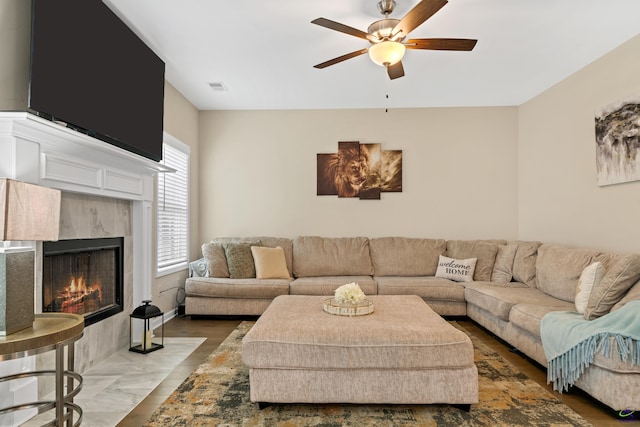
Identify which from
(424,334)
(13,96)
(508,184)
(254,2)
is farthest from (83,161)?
(508,184)

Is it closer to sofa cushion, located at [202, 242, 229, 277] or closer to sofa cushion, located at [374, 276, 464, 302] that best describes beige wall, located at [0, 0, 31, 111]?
sofa cushion, located at [202, 242, 229, 277]

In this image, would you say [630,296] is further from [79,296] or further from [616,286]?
[79,296]

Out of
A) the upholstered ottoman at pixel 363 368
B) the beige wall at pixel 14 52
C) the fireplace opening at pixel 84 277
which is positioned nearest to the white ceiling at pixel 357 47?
the beige wall at pixel 14 52

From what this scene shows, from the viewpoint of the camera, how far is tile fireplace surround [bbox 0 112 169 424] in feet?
6.82

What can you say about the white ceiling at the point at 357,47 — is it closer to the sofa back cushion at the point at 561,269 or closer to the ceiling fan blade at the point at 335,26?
the ceiling fan blade at the point at 335,26

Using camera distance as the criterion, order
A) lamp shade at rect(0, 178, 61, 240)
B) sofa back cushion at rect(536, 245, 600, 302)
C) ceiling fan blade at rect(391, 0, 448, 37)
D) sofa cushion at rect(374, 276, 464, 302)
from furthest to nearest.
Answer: sofa cushion at rect(374, 276, 464, 302)
sofa back cushion at rect(536, 245, 600, 302)
ceiling fan blade at rect(391, 0, 448, 37)
lamp shade at rect(0, 178, 61, 240)

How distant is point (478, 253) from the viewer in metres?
4.78

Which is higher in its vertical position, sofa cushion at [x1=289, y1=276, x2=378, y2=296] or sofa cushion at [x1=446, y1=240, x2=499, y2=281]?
sofa cushion at [x1=446, y1=240, x2=499, y2=281]

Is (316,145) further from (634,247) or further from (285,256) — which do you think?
(634,247)

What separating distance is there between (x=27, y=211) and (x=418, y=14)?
92.5 inches

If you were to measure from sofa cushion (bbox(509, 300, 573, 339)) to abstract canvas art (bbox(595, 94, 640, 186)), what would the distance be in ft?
4.12

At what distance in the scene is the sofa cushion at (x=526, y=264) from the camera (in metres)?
4.16

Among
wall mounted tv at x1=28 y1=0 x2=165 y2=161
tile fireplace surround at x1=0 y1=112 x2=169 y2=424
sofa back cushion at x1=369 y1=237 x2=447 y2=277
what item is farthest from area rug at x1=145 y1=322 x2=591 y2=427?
sofa back cushion at x1=369 y1=237 x2=447 y2=277

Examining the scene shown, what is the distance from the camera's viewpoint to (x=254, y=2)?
281 centimetres
